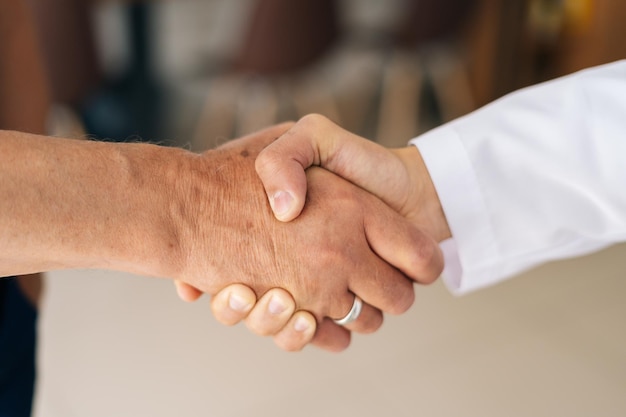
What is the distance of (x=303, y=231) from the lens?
117cm

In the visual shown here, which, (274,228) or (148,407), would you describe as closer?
(274,228)

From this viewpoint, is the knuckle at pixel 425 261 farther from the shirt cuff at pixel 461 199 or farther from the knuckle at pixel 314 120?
the knuckle at pixel 314 120

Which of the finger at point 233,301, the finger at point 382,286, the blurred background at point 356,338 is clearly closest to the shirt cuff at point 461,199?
the finger at point 382,286

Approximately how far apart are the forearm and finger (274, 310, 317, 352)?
0.22 m

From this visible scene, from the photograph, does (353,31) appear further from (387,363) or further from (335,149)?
(335,149)

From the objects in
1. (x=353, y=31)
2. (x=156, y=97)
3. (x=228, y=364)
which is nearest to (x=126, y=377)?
(x=228, y=364)

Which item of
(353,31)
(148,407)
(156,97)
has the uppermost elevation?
(353,31)

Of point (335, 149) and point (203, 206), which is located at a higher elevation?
point (335, 149)

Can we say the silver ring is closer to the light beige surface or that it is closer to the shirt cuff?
the shirt cuff

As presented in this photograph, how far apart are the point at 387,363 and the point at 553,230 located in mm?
871

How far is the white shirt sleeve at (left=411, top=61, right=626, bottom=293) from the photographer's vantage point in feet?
3.82

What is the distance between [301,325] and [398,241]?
0.20 m

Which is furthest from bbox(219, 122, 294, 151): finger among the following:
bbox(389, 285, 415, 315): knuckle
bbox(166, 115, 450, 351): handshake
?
bbox(389, 285, 415, 315): knuckle

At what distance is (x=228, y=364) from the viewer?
2.00m
